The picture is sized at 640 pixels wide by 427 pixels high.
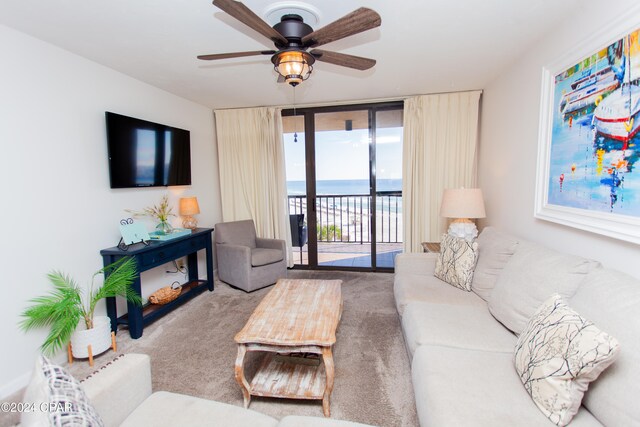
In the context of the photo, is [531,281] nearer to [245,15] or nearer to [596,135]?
[596,135]

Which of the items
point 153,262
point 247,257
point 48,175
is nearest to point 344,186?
point 247,257

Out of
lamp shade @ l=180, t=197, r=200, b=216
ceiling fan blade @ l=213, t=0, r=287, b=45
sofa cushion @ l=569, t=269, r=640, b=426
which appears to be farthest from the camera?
lamp shade @ l=180, t=197, r=200, b=216

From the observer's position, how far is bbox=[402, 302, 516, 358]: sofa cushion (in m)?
1.63

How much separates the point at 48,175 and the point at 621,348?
3.37 meters

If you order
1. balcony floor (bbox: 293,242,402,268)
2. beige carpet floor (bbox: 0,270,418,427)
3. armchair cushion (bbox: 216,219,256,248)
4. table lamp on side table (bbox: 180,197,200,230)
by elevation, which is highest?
table lamp on side table (bbox: 180,197,200,230)

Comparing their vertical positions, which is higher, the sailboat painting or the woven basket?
the sailboat painting

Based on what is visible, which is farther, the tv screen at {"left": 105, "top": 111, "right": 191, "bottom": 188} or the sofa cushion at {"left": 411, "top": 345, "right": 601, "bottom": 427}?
the tv screen at {"left": 105, "top": 111, "right": 191, "bottom": 188}

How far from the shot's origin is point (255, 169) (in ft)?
14.2

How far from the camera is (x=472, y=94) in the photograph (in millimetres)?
3584

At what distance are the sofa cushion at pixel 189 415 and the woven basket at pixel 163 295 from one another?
1.99m

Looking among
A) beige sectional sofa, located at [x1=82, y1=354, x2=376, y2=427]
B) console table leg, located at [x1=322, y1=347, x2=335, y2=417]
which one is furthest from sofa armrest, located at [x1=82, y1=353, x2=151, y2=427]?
console table leg, located at [x1=322, y1=347, x2=335, y2=417]

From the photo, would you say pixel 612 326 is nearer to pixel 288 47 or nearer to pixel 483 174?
pixel 288 47

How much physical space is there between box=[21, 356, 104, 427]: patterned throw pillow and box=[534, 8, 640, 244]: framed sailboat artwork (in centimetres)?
229

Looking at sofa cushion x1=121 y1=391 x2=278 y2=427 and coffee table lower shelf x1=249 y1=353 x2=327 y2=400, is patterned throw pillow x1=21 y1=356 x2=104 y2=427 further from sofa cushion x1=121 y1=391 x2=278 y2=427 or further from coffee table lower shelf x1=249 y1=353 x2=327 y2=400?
coffee table lower shelf x1=249 y1=353 x2=327 y2=400
